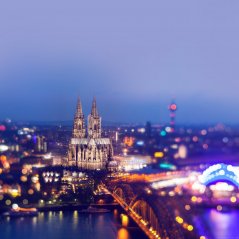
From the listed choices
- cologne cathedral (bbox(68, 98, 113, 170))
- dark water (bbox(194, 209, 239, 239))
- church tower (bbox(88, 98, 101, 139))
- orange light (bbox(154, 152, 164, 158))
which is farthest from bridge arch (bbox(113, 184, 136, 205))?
orange light (bbox(154, 152, 164, 158))

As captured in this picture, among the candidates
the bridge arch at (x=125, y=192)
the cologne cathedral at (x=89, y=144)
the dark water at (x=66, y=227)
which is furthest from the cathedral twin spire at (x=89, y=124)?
the dark water at (x=66, y=227)

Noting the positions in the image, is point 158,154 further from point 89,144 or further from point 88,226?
point 88,226

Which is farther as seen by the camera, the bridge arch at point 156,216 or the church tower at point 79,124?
the church tower at point 79,124

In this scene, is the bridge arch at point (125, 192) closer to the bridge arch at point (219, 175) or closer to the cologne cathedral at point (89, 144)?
the bridge arch at point (219, 175)

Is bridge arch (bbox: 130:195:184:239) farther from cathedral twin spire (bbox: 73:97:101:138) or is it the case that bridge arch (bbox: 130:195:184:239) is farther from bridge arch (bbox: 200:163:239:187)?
cathedral twin spire (bbox: 73:97:101:138)

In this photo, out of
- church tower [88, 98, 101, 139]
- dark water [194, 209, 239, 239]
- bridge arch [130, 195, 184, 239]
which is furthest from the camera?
church tower [88, 98, 101, 139]

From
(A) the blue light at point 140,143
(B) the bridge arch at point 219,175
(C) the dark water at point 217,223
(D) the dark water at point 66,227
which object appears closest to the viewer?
(C) the dark water at point 217,223

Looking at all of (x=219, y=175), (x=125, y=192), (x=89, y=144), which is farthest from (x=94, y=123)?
(x=125, y=192)

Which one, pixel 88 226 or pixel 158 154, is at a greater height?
pixel 158 154

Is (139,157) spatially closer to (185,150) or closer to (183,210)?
(185,150)
